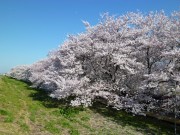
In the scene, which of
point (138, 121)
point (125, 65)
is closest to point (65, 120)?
point (138, 121)

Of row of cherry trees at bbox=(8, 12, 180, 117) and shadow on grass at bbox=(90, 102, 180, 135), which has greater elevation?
row of cherry trees at bbox=(8, 12, 180, 117)

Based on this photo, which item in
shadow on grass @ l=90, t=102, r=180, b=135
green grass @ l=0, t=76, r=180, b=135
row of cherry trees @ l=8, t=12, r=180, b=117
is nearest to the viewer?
green grass @ l=0, t=76, r=180, b=135

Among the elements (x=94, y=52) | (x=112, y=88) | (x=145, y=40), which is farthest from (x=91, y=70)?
(x=145, y=40)

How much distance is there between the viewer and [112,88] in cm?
3403

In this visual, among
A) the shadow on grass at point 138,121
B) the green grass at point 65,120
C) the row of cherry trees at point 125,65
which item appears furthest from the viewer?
the row of cherry trees at point 125,65

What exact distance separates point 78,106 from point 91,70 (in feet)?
22.3

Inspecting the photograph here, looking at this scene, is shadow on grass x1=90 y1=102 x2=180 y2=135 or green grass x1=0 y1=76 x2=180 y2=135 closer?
green grass x1=0 y1=76 x2=180 y2=135

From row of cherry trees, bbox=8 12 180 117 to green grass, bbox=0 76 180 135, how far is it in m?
1.31

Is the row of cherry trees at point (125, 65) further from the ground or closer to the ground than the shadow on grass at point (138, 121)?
further from the ground

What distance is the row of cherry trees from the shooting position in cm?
3108

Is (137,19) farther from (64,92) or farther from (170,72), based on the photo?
(64,92)

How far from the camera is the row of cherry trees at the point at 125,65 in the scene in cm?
3108

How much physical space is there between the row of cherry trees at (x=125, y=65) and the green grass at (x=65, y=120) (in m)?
1.31

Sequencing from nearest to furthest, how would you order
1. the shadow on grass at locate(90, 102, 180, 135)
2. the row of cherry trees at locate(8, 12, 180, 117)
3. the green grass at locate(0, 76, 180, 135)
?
the green grass at locate(0, 76, 180, 135), the shadow on grass at locate(90, 102, 180, 135), the row of cherry trees at locate(8, 12, 180, 117)
